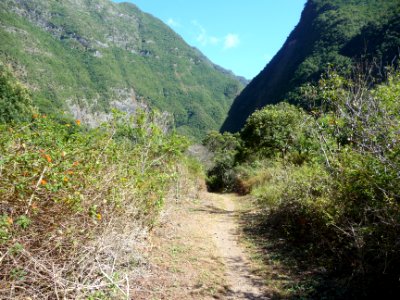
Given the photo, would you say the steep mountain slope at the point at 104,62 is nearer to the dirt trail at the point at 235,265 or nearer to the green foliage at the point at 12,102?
the green foliage at the point at 12,102

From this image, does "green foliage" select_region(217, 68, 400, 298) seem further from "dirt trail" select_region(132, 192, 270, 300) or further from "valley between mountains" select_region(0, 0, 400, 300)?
"dirt trail" select_region(132, 192, 270, 300)

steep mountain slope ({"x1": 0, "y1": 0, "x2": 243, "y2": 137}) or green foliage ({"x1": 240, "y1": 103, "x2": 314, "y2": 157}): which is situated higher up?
steep mountain slope ({"x1": 0, "y1": 0, "x2": 243, "y2": 137})

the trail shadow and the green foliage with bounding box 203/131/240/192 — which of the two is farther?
the green foliage with bounding box 203/131/240/192

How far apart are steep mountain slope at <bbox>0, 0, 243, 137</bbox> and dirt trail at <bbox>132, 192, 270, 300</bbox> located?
6063 centimetres

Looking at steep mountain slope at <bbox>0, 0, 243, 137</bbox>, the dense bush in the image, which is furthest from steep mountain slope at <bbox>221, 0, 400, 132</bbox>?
the dense bush

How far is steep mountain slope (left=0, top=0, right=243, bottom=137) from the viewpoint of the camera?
90400mm

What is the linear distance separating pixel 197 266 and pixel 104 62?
136 meters

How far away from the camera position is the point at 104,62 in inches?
5172

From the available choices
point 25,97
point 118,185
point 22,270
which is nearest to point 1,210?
point 22,270

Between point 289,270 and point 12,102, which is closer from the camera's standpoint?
point 289,270

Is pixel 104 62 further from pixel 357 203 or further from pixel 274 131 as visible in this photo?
pixel 357 203

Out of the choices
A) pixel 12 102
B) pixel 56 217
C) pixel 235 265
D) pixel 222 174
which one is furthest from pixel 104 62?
pixel 56 217

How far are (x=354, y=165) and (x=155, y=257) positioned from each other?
398 cm

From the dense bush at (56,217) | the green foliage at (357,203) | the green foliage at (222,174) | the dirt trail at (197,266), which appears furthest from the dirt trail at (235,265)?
the green foliage at (222,174)
